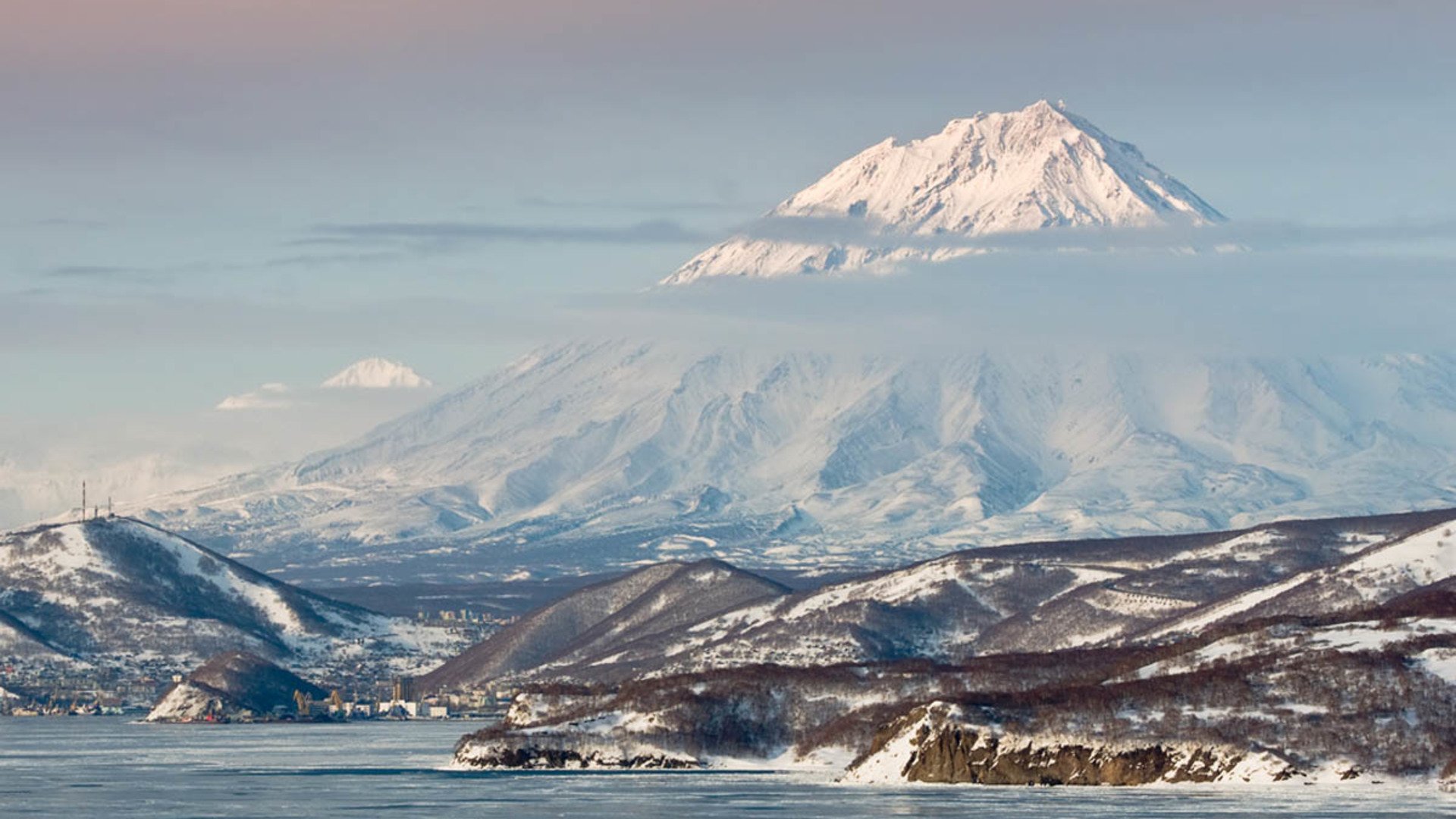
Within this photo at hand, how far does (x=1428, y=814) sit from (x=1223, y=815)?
12.4 m

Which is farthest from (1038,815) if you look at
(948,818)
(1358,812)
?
(1358,812)

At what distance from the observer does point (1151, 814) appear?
198 metres

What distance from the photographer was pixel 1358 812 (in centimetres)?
19500

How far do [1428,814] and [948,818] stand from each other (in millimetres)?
29992

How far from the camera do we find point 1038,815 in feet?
649

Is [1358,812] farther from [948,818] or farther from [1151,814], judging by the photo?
[948,818]

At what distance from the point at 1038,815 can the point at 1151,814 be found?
7088mm

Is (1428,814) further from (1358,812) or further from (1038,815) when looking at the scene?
(1038,815)

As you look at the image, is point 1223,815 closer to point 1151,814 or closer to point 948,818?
point 1151,814

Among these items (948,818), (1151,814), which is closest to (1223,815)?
(1151,814)

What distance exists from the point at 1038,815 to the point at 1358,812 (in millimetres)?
19887

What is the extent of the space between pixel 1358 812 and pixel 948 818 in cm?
2569

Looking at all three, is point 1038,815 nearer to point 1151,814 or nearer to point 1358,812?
point 1151,814

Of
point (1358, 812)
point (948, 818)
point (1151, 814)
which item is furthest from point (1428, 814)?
point (948, 818)
